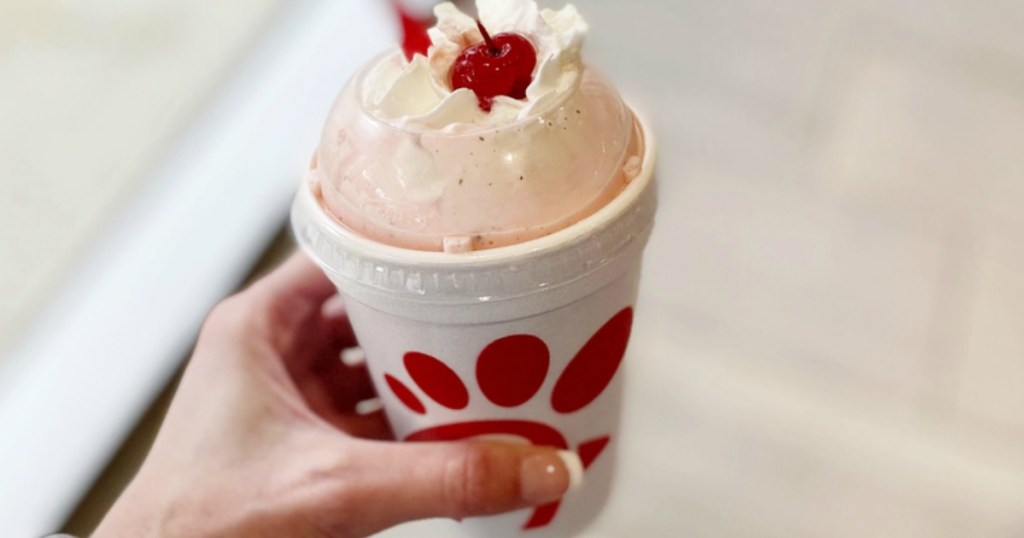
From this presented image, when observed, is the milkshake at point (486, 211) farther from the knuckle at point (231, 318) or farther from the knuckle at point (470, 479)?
the knuckle at point (231, 318)

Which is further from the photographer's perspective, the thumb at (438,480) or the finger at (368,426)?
the finger at (368,426)

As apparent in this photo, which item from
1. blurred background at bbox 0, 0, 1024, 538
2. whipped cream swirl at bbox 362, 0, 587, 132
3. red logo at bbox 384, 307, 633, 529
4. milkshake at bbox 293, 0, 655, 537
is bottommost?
blurred background at bbox 0, 0, 1024, 538

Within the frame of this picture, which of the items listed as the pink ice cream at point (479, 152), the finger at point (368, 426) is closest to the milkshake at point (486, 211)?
the pink ice cream at point (479, 152)

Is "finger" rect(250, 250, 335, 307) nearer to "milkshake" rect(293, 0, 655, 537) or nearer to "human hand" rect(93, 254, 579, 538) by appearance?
"human hand" rect(93, 254, 579, 538)

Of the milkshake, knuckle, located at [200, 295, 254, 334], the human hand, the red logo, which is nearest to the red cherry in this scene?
the milkshake

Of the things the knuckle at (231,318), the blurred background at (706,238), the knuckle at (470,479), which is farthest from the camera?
the blurred background at (706,238)

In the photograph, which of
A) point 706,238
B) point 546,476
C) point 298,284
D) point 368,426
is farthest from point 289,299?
point 706,238

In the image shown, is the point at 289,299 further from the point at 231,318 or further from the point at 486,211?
the point at 486,211
